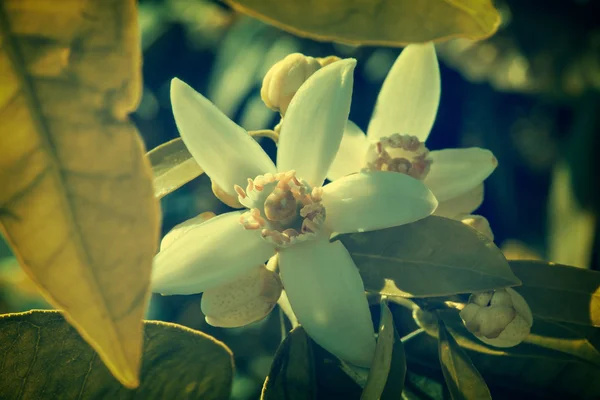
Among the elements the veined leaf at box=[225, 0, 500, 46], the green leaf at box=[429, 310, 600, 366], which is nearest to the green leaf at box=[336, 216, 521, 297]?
the green leaf at box=[429, 310, 600, 366]

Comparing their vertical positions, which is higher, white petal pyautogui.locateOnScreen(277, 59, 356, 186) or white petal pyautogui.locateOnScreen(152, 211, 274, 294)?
white petal pyautogui.locateOnScreen(277, 59, 356, 186)

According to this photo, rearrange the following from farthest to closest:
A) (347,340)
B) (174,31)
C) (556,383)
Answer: (174,31), (556,383), (347,340)

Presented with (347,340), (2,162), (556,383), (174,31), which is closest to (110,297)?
(2,162)

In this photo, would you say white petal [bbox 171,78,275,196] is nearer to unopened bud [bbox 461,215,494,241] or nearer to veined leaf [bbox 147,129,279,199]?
veined leaf [bbox 147,129,279,199]

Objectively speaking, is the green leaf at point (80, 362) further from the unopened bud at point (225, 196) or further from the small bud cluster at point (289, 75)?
the small bud cluster at point (289, 75)

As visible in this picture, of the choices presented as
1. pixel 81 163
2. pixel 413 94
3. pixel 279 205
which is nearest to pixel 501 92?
pixel 413 94

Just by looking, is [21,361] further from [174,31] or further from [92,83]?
[174,31]

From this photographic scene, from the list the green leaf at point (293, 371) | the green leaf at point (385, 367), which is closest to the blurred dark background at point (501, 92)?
the green leaf at point (293, 371)
